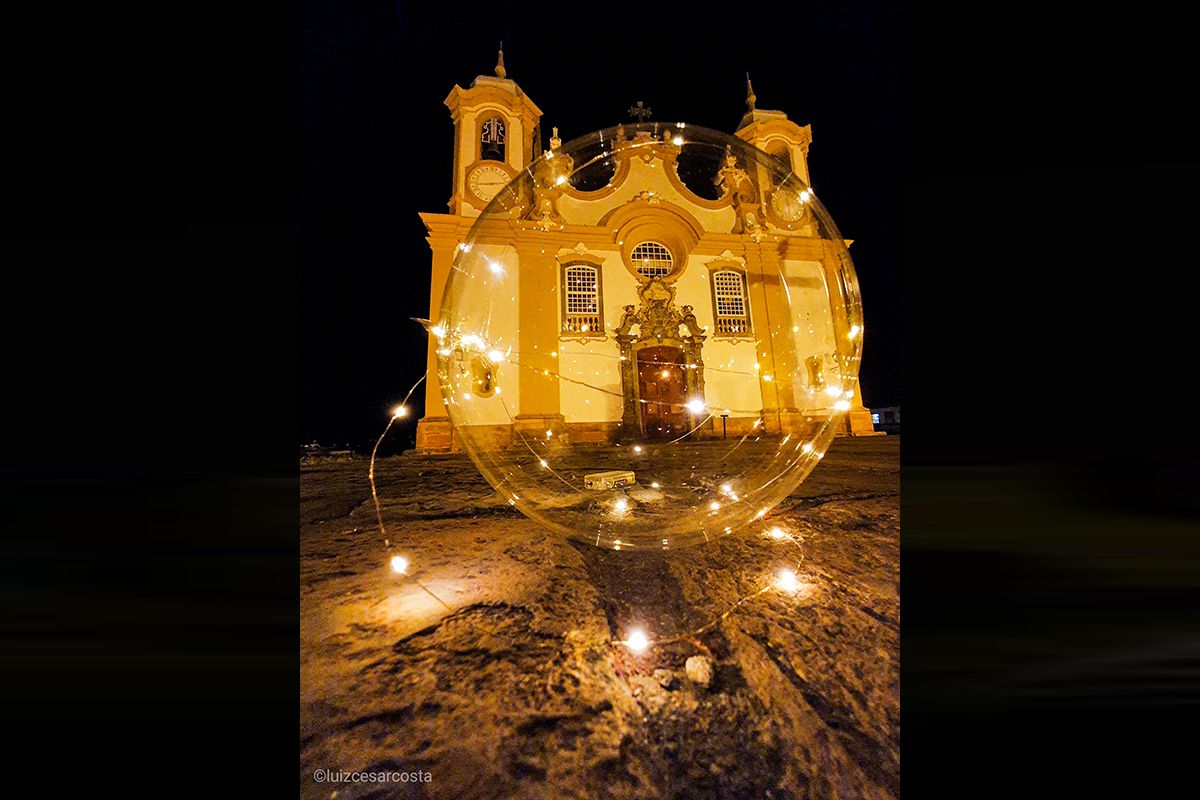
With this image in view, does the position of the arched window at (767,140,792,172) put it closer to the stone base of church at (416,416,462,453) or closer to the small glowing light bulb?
the stone base of church at (416,416,462,453)

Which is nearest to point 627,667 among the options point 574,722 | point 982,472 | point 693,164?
point 574,722

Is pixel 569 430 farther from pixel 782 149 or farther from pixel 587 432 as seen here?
pixel 782 149

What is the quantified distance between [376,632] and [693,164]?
2.59 metres

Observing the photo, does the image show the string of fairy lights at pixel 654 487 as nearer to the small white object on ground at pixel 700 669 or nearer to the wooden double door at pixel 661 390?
the small white object on ground at pixel 700 669

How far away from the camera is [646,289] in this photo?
3.98m

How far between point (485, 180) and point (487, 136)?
166 centimetres

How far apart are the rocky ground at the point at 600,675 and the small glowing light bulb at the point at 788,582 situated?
→ 5 cm

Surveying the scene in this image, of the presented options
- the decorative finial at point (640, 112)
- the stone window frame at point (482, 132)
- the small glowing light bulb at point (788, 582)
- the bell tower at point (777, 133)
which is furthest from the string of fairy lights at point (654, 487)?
the bell tower at point (777, 133)

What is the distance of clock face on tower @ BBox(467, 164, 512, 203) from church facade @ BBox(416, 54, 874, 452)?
0.04m

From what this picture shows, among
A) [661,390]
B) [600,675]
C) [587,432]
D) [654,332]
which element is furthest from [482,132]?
[600,675]

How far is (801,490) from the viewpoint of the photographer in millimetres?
2996

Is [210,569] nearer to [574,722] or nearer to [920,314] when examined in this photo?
[574,722]

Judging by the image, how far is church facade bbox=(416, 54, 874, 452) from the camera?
79.5 inches

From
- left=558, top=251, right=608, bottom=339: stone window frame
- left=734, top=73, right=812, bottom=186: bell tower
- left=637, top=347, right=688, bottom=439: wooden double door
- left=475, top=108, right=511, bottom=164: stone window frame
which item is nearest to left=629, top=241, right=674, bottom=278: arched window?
left=558, top=251, right=608, bottom=339: stone window frame
